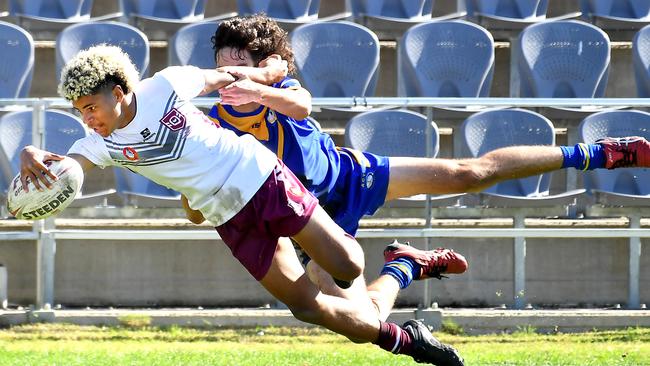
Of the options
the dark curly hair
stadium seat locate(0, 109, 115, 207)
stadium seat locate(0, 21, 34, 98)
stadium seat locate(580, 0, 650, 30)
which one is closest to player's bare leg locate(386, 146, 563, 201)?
the dark curly hair

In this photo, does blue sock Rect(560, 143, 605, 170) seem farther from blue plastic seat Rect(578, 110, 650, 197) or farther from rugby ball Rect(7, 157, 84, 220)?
blue plastic seat Rect(578, 110, 650, 197)

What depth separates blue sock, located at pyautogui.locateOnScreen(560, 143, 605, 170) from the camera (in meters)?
5.95

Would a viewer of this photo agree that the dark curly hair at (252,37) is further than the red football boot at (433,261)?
No

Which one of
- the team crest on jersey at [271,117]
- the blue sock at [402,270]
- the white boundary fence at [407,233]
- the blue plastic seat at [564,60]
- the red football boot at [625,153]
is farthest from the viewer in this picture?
the blue plastic seat at [564,60]

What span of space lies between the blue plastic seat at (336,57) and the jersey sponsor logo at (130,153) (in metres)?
4.82

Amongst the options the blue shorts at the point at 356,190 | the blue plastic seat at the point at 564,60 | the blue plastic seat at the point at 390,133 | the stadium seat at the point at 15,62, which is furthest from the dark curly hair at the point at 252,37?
the blue plastic seat at the point at 564,60

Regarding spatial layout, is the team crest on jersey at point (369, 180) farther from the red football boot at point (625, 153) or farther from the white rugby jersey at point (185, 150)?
the red football boot at point (625, 153)

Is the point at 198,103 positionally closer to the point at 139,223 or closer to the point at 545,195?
the point at 139,223

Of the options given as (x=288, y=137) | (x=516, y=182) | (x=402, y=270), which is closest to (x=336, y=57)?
(x=516, y=182)

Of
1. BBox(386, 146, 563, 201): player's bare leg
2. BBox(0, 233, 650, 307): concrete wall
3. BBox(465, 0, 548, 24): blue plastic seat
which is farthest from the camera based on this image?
BBox(465, 0, 548, 24): blue plastic seat

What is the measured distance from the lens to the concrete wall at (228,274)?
29.5ft

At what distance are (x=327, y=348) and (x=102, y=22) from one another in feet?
12.7

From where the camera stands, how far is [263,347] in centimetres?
778

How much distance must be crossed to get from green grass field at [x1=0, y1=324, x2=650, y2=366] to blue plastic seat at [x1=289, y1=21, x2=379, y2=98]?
2.40 meters
